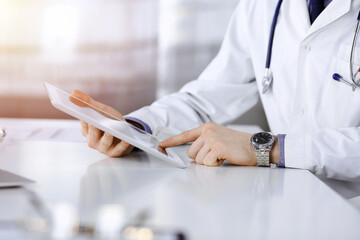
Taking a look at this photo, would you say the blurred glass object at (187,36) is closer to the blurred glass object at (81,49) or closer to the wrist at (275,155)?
the blurred glass object at (81,49)

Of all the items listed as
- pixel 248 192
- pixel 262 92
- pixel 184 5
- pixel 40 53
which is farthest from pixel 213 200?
pixel 40 53

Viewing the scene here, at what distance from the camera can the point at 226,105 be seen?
143 cm

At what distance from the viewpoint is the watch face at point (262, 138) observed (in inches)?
34.6

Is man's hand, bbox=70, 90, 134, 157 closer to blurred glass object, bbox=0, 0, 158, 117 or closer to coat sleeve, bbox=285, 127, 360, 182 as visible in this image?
coat sleeve, bbox=285, 127, 360, 182

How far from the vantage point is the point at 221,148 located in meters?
0.85

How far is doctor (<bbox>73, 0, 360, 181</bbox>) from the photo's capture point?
0.89 meters

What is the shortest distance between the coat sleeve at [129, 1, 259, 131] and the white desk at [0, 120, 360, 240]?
1.42ft

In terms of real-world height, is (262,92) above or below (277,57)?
below

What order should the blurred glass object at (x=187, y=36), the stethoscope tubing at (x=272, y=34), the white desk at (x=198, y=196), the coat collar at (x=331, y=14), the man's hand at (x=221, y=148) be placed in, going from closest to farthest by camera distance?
the white desk at (x=198, y=196), the man's hand at (x=221, y=148), the coat collar at (x=331, y=14), the stethoscope tubing at (x=272, y=34), the blurred glass object at (x=187, y=36)

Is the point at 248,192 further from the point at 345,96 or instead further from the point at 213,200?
the point at 345,96

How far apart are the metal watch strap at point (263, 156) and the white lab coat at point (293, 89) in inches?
1.7

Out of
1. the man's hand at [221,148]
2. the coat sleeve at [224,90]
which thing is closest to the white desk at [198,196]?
the man's hand at [221,148]

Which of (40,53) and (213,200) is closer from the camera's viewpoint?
(213,200)

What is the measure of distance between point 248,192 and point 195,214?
15 centimetres
